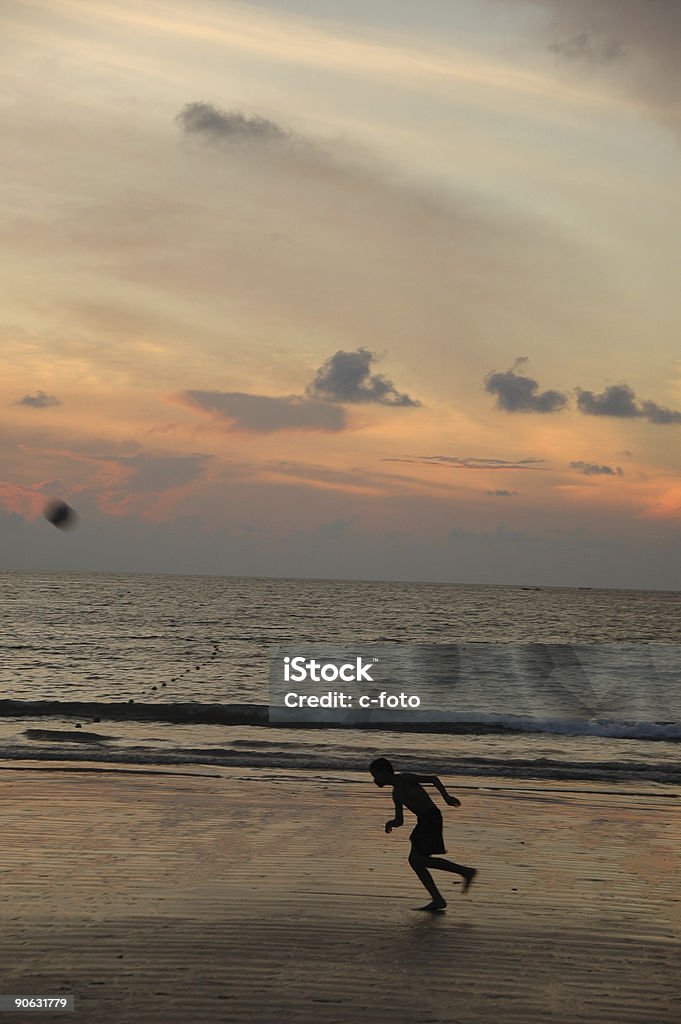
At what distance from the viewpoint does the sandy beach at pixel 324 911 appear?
8.01 m

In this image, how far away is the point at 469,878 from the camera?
11.1 m

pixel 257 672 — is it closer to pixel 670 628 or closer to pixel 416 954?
pixel 416 954

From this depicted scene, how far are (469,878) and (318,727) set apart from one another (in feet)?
62.1

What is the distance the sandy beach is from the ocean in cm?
535

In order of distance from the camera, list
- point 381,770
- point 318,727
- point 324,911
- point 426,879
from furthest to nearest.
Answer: point 318,727 < point 426,879 < point 324,911 < point 381,770

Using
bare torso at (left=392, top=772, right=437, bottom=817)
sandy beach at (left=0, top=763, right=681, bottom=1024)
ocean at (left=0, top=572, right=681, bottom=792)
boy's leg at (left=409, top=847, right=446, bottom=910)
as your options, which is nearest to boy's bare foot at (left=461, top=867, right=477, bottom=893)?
sandy beach at (left=0, top=763, right=681, bottom=1024)

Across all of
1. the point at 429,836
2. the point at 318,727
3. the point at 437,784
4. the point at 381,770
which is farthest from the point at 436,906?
the point at 318,727

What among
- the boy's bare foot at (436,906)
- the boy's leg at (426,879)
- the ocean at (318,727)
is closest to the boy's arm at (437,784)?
the boy's leg at (426,879)

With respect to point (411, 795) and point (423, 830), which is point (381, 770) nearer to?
point (411, 795)

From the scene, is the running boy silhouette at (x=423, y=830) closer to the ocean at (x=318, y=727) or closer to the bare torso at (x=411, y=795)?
the bare torso at (x=411, y=795)

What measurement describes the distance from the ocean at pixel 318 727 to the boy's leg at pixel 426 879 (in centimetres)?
1002

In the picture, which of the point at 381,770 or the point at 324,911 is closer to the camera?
the point at 381,770

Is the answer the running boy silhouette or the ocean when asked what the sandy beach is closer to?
the running boy silhouette

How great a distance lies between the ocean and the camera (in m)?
22.9
